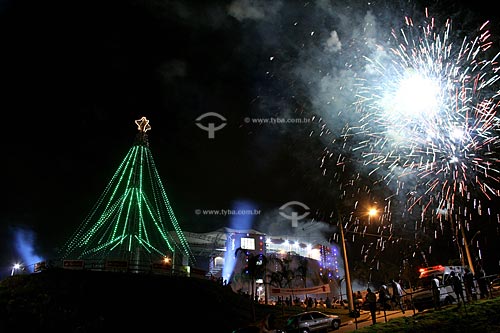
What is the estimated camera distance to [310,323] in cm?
1977

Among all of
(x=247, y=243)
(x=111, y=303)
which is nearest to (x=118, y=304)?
(x=111, y=303)

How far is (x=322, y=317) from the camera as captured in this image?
2052 centimetres

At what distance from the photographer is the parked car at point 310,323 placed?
19312 mm

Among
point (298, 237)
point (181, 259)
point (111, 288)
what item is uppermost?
point (298, 237)

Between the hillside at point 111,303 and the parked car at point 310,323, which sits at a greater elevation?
the hillside at point 111,303

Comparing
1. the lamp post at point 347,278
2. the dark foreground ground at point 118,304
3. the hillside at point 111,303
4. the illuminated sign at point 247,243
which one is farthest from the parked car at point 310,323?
the illuminated sign at point 247,243

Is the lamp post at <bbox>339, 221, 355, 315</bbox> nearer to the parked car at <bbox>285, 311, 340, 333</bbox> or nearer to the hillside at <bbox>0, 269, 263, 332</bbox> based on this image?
the parked car at <bbox>285, 311, 340, 333</bbox>

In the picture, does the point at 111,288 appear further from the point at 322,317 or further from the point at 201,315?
the point at 322,317

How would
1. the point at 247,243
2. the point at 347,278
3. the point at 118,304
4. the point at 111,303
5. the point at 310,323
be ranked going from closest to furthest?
the point at 310,323 → the point at 347,278 → the point at 111,303 → the point at 118,304 → the point at 247,243

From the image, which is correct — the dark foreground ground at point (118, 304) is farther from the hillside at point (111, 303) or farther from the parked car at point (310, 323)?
the parked car at point (310, 323)

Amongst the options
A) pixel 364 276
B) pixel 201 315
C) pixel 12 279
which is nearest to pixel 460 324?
pixel 201 315

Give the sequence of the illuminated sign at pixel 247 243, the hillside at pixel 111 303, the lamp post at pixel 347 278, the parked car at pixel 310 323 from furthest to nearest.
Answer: the illuminated sign at pixel 247 243 < the hillside at pixel 111 303 < the lamp post at pixel 347 278 < the parked car at pixel 310 323

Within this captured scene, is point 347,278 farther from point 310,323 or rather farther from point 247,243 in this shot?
point 247,243

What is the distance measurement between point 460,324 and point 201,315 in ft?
60.6
